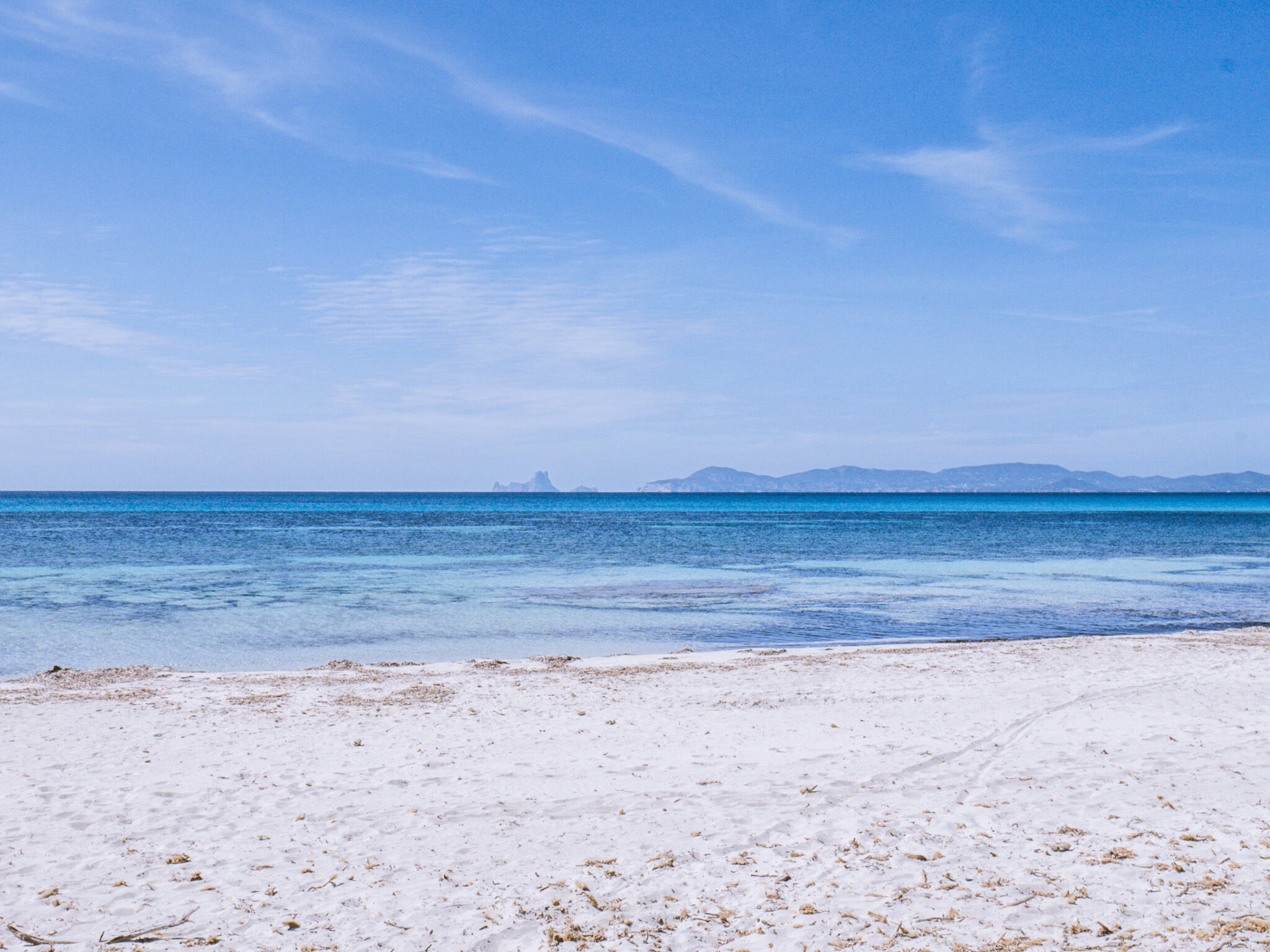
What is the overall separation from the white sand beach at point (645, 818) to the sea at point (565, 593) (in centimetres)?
662

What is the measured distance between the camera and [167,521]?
7875cm

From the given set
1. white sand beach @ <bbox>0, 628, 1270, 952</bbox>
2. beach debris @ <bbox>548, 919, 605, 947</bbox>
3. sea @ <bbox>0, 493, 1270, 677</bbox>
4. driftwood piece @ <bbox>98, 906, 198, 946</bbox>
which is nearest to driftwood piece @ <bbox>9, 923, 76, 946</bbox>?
white sand beach @ <bbox>0, 628, 1270, 952</bbox>

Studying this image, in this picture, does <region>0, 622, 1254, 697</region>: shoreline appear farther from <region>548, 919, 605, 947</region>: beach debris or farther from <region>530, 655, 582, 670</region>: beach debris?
<region>548, 919, 605, 947</region>: beach debris

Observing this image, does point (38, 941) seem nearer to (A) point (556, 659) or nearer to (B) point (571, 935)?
(B) point (571, 935)

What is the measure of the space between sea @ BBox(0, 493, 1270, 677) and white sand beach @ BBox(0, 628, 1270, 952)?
6616mm

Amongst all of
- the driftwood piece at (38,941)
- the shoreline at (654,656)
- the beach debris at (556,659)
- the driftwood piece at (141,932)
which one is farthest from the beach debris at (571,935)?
the beach debris at (556,659)

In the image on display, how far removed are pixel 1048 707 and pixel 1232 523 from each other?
9168 centimetres

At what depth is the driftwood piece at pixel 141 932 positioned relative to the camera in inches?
200

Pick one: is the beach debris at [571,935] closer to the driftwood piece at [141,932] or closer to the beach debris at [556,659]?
A: the driftwood piece at [141,932]

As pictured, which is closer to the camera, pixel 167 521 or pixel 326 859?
pixel 326 859

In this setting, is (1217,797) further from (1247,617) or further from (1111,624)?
(1247,617)

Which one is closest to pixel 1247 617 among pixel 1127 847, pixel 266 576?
pixel 1127 847

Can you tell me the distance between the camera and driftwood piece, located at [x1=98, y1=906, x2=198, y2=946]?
5082 millimetres

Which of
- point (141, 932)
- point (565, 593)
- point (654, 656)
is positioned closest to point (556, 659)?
point (654, 656)
